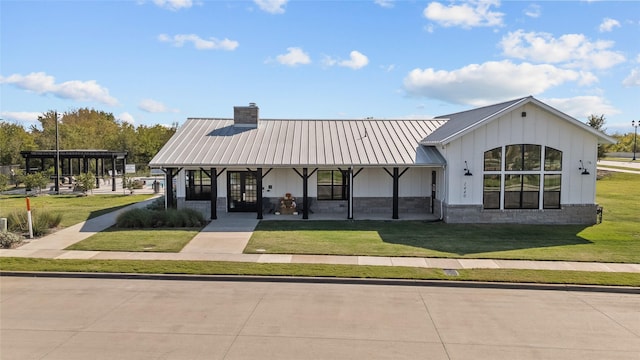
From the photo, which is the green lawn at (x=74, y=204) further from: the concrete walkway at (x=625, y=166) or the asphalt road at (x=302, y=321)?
the concrete walkway at (x=625, y=166)

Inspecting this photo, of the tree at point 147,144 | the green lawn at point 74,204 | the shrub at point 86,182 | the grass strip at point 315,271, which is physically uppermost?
the tree at point 147,144

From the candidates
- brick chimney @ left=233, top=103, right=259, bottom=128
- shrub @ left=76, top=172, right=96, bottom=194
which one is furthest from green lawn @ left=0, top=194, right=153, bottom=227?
brick chimney @ left=233, top=103, right=259, bottom=128

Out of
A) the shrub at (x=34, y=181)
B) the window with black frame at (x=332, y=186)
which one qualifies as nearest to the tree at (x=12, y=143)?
the shrub at (x=34, y=181)

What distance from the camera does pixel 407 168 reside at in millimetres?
20938

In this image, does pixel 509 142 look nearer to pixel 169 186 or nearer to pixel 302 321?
pixel 302 321

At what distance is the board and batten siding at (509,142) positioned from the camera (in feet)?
62.4

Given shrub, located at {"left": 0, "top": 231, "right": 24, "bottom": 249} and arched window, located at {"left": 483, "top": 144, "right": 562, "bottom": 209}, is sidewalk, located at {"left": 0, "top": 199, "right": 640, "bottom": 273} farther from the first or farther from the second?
arched window, located at {"left": 483, "top": 144, "right": 562, "bottom": 209}

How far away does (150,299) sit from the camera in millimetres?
9914

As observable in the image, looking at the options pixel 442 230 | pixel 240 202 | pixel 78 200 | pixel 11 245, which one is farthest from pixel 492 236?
pixel 78 200

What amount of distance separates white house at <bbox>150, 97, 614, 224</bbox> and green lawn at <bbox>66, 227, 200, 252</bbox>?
327 centimetres

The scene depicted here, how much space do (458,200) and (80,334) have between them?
15196 millimetres

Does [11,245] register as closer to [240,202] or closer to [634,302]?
[240,202]

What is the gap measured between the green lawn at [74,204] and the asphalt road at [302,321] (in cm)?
1081

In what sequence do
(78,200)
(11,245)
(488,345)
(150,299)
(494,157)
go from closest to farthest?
1. (488,345)
2. (150,299)
3. (11,245)
4. (494,157)
5. (78,200)
